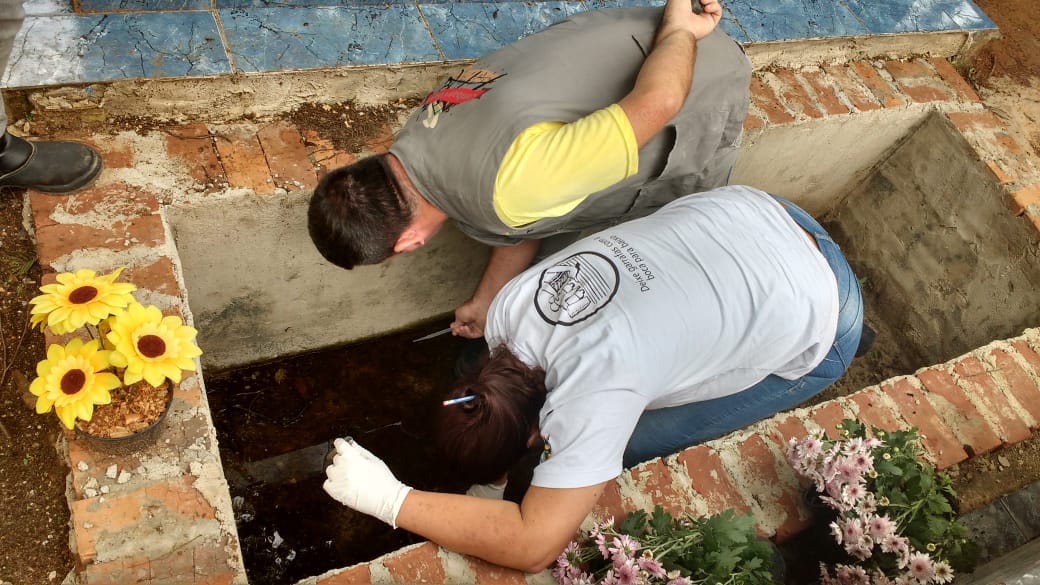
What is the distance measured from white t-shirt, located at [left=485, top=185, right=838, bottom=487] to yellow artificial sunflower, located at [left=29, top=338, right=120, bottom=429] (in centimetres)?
83

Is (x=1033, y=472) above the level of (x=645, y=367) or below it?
below

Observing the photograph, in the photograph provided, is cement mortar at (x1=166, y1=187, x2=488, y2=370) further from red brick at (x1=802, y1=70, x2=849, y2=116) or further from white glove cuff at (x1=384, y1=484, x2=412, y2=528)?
red brick at (x1=802, y1=70, x2=849, y2=116)

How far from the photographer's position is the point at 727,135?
2006 millimetres

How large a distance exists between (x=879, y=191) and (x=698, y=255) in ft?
5.78

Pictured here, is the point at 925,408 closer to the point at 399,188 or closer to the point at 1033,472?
the point at 1033,472

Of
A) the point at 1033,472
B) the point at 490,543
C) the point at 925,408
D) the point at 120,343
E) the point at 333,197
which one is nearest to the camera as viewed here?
the point at 120,343

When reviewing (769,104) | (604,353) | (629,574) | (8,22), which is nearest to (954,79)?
(769,104)

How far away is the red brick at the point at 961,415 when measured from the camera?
6.45 ft

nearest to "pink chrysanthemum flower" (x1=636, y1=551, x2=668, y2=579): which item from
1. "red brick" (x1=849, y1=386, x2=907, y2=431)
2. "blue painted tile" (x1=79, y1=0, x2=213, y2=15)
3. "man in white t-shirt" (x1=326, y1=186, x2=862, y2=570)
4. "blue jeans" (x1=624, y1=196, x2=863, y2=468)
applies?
"man in white t-shirt" (x1=326, y1=186, x2=862, y2=570)

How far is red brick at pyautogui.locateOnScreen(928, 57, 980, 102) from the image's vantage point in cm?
280

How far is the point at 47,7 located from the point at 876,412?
2.50 m

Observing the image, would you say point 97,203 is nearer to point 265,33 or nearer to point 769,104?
point 265,33

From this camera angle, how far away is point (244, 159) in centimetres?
199

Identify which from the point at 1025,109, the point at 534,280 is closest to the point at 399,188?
the point at 534,280
